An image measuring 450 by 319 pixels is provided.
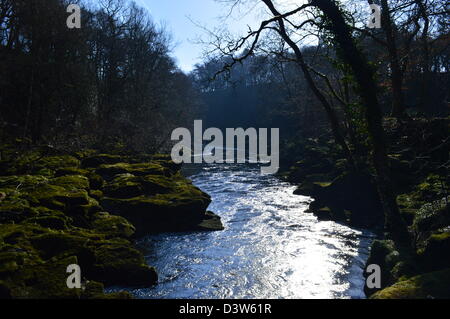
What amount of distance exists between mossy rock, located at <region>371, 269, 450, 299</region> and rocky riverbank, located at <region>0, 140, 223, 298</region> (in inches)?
174

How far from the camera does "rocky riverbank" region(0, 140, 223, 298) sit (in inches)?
238

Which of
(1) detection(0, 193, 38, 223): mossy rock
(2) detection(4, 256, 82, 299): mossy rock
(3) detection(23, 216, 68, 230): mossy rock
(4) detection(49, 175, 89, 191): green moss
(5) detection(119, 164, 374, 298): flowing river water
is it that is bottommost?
(5) detection(119, 164, 374, 298): flowing river water

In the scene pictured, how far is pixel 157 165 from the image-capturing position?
1736 centimetres

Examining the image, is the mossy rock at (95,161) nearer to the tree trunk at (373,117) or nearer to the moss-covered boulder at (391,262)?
the tree trunk at (373,117)

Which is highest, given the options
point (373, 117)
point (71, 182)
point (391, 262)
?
point (373, 117)

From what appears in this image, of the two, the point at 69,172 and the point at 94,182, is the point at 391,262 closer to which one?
the point at 94,182

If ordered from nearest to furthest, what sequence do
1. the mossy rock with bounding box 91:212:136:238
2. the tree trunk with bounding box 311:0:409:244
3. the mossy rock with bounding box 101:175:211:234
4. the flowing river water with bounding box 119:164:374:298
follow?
1. the flowing river water with bounding box 119:164:374:298
2. the tree trunk with bounding box 311:0:409:244
3. the mossy rock with bounding box 91:212:136:238
4. the mossy rock with bounding box 101:175:211:234

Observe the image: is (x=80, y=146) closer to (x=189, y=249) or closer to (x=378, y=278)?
(x=189, y=249)

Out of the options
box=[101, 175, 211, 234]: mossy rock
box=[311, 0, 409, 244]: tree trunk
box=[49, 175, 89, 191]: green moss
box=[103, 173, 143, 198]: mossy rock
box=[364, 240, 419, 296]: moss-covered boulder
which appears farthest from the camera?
box=[103, 173, 143, 198]: mossy rock

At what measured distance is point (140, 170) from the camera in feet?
51.8

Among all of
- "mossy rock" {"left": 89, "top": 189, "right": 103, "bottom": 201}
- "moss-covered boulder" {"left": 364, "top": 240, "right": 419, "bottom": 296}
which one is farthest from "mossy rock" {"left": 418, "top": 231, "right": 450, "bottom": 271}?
"mossy rock" {"left": 89, "top": 189, "right": 103, "bottom": 201}

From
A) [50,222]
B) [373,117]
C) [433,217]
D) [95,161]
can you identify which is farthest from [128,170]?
[433,217]

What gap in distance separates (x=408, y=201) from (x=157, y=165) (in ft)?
36.0

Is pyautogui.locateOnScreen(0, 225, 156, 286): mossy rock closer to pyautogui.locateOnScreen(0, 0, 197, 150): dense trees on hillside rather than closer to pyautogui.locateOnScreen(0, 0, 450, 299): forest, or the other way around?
pyautogui.locateOnScreen(0, 0, 450, 299): forest
